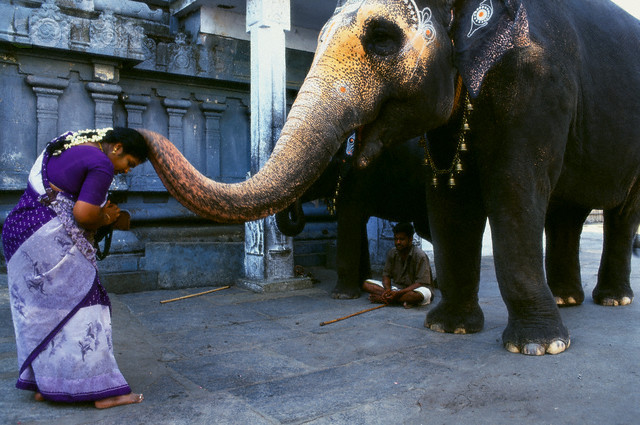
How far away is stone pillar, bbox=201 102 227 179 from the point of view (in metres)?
7.66

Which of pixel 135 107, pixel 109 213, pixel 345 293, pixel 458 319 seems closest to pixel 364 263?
pixel 345 293

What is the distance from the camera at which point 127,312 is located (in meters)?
5.26

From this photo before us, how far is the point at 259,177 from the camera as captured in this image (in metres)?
2.67

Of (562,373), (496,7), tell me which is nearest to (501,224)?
(562,373)

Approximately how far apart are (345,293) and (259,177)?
137 inches

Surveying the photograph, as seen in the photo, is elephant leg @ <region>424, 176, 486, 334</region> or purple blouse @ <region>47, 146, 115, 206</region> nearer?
purple blouse @ <region>47, 146, 115, 206</region>

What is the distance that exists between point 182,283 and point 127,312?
4.68 ft

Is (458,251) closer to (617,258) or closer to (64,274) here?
(617,258)

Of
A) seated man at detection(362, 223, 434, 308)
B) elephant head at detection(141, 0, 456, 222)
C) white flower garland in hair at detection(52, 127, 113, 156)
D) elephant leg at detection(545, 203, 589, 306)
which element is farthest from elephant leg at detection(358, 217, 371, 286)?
white flower garland in hair at detection(52, 127, 113, 156)

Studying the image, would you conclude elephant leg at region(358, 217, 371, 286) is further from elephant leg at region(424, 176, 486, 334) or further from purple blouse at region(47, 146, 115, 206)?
purple blouse at region(47, 146, 115, 206)

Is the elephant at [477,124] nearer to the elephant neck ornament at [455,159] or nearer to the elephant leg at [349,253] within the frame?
the elephant neck ornament at [455,159]

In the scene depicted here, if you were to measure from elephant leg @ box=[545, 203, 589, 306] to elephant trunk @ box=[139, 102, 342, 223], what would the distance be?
314cm

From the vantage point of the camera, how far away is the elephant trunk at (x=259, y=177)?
2.46 meters

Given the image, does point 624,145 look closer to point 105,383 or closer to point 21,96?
point 105,383
